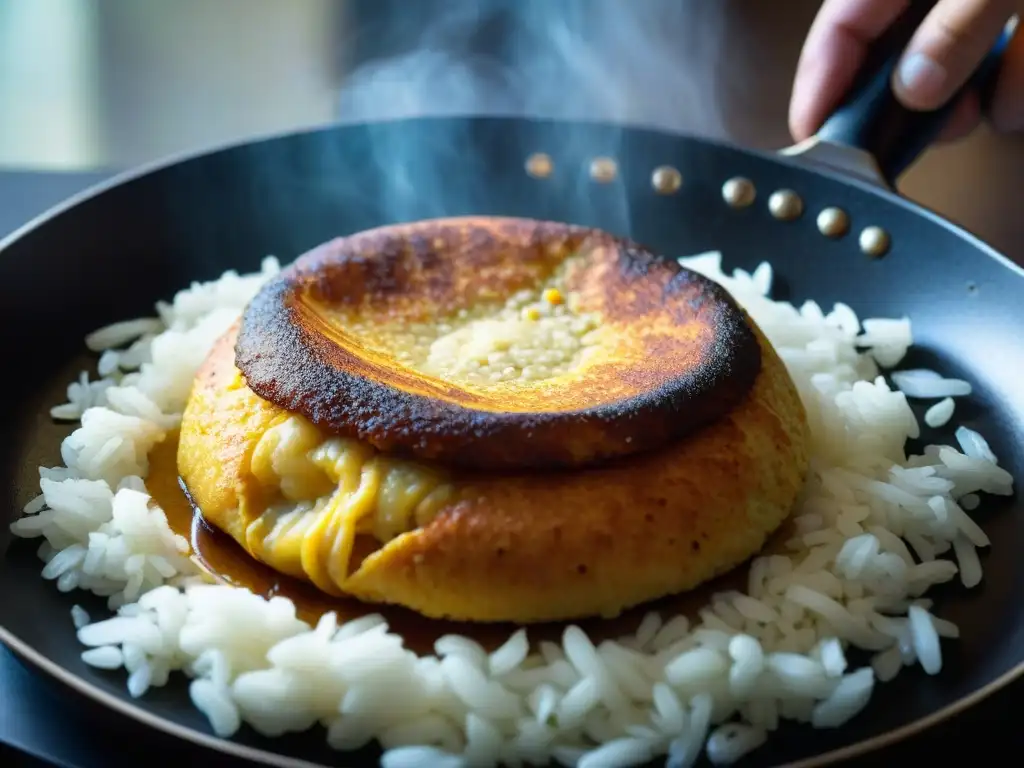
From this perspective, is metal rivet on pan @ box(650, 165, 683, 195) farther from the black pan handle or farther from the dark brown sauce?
the dark brown sauce

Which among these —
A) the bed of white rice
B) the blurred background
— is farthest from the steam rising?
the bed of white rice

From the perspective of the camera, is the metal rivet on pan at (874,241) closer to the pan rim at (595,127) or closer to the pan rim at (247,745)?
the pan rim at (595,127)

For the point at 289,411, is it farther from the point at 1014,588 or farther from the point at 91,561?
the point at 1014,588

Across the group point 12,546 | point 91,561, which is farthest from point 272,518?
point 12,546

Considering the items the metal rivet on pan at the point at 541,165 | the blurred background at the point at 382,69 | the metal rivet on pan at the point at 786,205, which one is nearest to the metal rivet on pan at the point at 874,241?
the metal rivet on pan at the point at 786,205

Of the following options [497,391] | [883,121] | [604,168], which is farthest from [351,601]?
[883,121]

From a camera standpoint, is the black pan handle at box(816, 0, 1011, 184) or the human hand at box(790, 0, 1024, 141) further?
the black pan handle at box(816, 0, 1011, 184)
